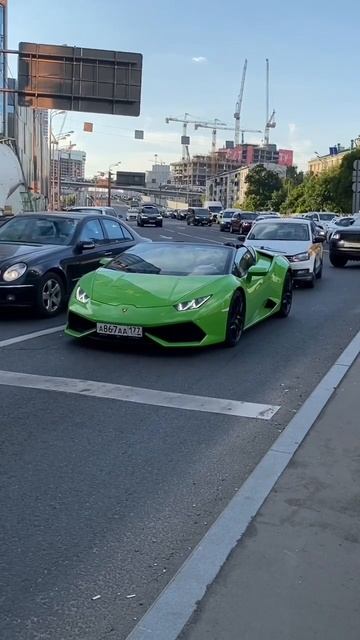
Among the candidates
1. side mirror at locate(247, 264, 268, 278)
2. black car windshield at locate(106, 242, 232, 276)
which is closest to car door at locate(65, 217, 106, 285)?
black car windshield at locate(106, 242, 232, 276)

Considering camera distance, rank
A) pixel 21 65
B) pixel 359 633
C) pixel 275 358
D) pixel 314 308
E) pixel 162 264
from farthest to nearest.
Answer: pixel 21 65
pixel 314 308
pixel 162 264
pixel 275 358
pixel 359 633

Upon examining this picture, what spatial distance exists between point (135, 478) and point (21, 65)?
26.0 m

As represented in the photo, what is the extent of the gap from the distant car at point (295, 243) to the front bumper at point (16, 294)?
19.9 ft

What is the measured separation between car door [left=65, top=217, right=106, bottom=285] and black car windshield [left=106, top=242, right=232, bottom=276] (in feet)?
4.76

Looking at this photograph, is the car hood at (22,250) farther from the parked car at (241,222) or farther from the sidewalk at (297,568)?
the parked car at (241,222)

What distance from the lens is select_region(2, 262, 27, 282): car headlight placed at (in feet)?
30.4

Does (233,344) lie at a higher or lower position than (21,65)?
lower

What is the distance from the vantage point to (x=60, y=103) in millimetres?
28062

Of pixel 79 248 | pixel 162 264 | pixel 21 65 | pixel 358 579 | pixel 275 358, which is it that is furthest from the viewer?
pixel 21 65

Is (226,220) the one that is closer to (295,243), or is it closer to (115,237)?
(295,243)

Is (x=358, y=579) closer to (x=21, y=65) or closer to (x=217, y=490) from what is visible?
(x=217, y=490)

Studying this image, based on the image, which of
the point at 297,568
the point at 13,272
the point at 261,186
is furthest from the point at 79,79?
the point at 261,186

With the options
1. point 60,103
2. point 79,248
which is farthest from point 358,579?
point 60,103

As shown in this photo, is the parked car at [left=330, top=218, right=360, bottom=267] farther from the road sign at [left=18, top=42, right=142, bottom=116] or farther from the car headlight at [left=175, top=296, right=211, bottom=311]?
the car headlight at [left=175, top=296, right=211, bottom=311]
